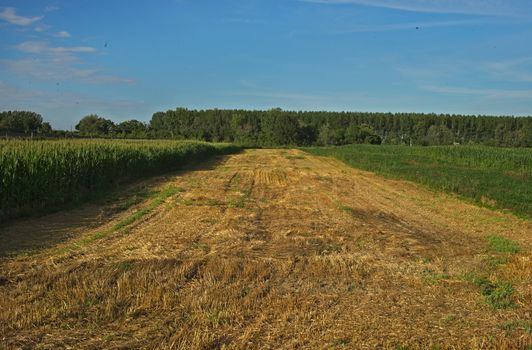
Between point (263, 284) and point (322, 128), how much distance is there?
360 ft

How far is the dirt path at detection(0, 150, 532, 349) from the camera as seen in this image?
5098 millimetres

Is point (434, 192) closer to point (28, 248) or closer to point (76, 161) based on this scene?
point (76, 161)

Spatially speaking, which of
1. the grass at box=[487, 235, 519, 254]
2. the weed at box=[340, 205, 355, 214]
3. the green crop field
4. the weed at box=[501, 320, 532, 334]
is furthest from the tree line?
the weed at box=[501, 320, 532, 334]

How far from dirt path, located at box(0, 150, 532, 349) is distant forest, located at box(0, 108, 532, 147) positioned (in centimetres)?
6869

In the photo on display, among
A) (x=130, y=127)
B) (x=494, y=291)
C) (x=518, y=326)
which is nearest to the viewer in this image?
(x=518, y=326)

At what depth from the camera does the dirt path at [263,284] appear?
16.7 ft

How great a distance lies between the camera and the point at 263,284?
670cm

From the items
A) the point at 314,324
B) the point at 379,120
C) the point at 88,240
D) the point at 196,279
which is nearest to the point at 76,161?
the point at 88,240

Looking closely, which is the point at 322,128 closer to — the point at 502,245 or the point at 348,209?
the point at 348,209

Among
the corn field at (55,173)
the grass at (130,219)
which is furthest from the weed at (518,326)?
the corn field at (55,173)

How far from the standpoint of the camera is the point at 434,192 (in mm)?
20453

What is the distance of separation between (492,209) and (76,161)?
47.3 ft

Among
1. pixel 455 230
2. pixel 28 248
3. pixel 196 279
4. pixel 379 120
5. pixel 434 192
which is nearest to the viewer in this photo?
pixel 196 279

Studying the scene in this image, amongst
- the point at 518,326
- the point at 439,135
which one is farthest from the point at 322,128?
the point at 518,326
